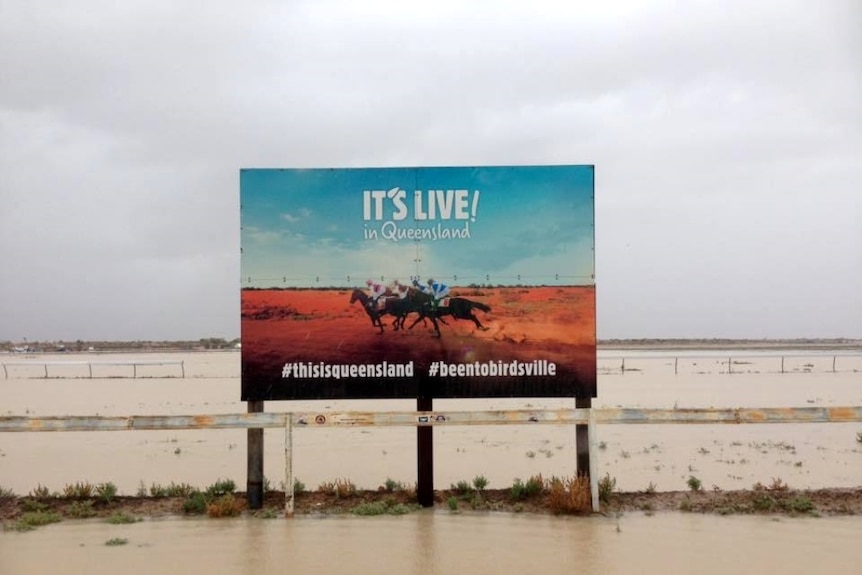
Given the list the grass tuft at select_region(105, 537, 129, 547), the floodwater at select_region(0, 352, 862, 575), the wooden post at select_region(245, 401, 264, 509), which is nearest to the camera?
the floodwater at select_region(0, 352, 862, 575)

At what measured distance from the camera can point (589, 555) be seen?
23.6ft

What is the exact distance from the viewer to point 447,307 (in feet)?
30.5

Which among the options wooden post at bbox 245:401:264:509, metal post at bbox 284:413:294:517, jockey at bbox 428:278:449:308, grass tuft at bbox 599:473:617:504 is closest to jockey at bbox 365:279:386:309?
jockey at bbox 428:278:449:308

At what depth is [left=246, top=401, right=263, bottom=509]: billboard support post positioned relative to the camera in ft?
29.8

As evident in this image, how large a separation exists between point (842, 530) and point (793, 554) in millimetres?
1141

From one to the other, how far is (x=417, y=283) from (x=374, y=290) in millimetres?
516

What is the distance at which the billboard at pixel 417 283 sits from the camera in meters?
9.23

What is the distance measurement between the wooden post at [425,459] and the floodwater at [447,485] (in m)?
0.30

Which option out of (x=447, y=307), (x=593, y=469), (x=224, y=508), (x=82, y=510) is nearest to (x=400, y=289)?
(x=447, y=307)

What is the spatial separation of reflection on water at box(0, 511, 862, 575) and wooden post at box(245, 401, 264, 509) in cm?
46

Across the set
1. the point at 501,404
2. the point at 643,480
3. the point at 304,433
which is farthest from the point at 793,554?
the point at 501,404

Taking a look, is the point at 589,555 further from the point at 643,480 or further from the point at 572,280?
the point at 643,480

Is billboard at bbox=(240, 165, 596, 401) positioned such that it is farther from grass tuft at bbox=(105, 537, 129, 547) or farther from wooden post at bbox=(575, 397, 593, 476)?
grass tuft at bbox=(105, 537, 129, 547)

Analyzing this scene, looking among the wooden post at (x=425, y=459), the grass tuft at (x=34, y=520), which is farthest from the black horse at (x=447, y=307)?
the grass tuft at (x=34, y=520)
